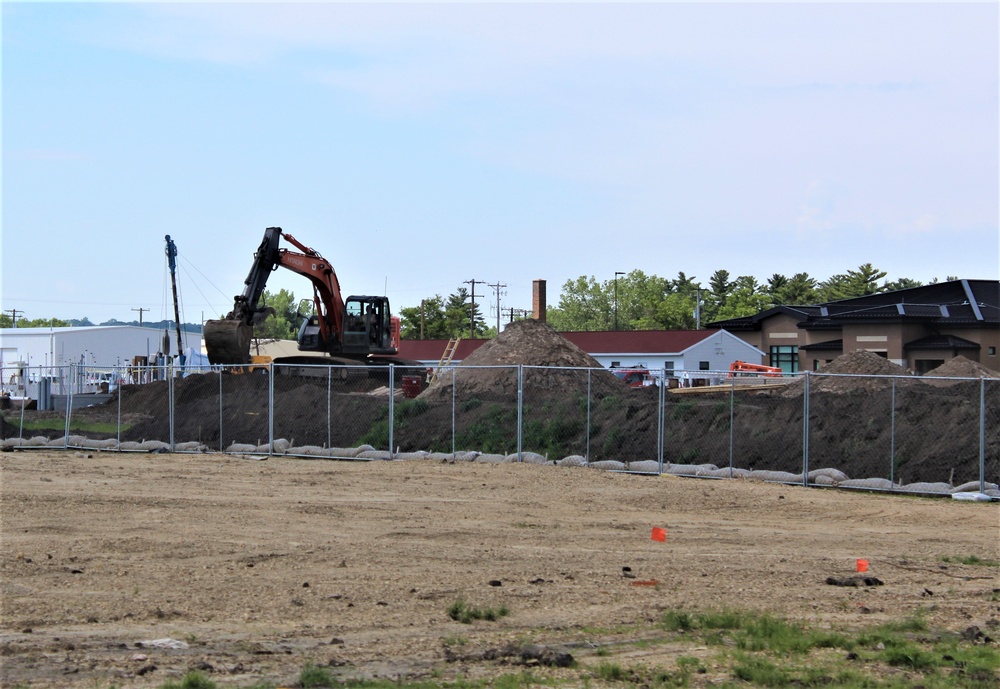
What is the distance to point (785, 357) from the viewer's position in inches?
2729

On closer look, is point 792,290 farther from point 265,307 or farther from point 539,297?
point 265,307

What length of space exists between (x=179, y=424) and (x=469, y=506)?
15.2 metres

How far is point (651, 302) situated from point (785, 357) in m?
66.3

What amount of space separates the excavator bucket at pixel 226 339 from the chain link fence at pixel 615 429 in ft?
8.98

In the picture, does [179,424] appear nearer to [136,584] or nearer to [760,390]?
[760,390]

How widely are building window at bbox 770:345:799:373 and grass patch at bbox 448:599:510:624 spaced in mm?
60466

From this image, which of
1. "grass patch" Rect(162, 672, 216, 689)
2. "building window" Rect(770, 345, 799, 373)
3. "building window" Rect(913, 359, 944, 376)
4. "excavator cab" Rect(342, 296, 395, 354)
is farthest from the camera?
"building window" Rect(770, 345, 799, 373)

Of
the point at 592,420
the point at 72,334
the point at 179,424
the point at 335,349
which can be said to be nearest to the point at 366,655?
the point at 592,420

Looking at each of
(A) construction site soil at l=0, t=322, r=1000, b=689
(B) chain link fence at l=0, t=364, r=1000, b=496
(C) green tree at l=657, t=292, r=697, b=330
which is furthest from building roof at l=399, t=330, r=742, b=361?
(A) construction site soil at l=0, t=322, r=1000, b=689

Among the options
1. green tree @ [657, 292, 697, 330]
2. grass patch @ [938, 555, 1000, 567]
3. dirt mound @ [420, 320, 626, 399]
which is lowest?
grass patch @ [938, 555, 1000, 567]

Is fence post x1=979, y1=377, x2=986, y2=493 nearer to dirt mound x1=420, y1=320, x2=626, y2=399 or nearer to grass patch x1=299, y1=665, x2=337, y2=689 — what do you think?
dirt mound x1=420, y1=320, x2=626, y2=399

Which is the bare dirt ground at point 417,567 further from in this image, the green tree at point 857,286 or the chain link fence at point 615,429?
the green tree at point 857,286

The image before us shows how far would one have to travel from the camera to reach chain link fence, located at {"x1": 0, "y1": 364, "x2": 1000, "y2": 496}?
2078 cm

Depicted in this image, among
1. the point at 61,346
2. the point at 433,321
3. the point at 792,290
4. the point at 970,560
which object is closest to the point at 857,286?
the point at 792,290
